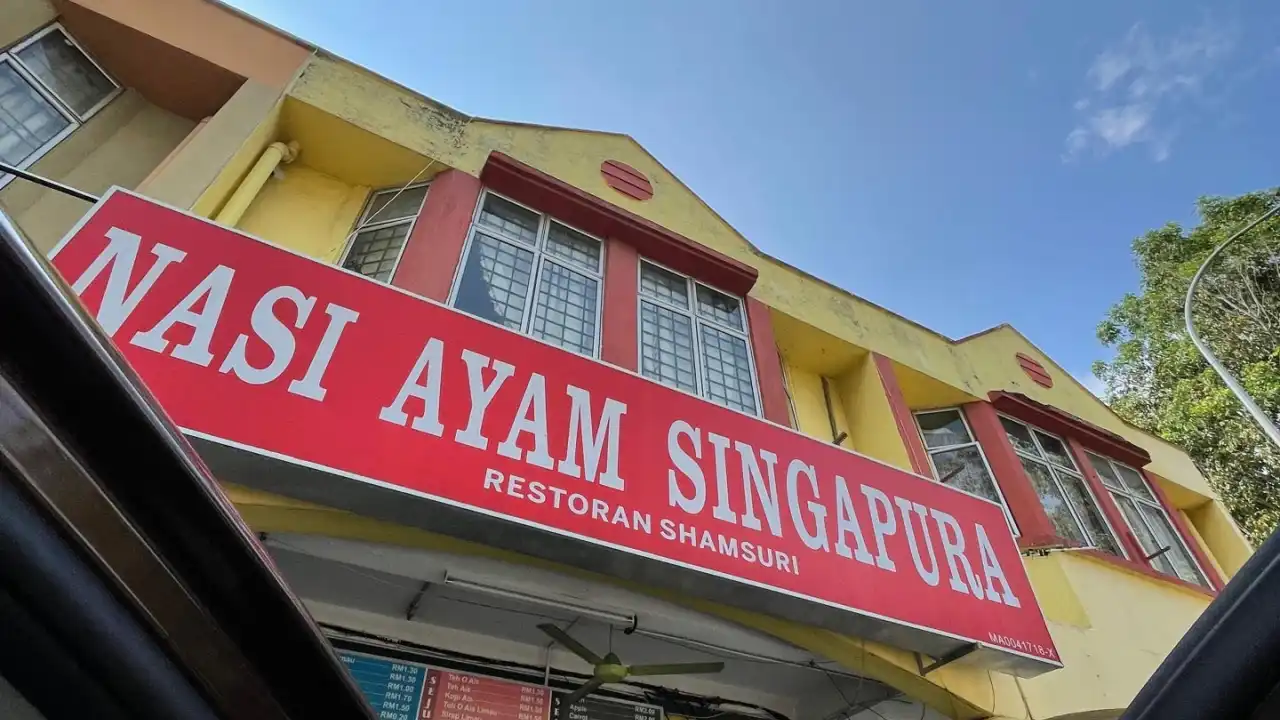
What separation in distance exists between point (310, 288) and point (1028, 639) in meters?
5.81

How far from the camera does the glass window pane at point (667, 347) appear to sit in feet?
20.9

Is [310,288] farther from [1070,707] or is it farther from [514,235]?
[1070,707]

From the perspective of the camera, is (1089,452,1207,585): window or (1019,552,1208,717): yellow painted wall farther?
(1089,452,1207,585): window

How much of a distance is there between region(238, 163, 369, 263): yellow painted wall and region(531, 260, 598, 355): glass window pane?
175 centimetres

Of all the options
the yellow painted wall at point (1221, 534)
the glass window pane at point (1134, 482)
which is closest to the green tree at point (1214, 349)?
the yellow painted wall at point (1221, 534)

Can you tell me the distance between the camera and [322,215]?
6219mm

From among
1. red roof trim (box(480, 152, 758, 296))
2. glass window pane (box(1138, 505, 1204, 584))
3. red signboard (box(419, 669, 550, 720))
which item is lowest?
red signboard (box(419, 669, 550, 720))

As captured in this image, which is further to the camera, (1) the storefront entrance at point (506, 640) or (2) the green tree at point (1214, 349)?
(2) the green tree at point (1214, 349)

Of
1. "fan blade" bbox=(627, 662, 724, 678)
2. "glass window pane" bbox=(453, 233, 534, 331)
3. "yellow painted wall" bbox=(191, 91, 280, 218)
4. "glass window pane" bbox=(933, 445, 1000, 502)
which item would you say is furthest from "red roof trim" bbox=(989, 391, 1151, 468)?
"yellow painted wall" bbox=(191, 91, 280, 218)

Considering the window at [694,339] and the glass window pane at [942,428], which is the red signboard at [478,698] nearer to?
the window at [694,339]

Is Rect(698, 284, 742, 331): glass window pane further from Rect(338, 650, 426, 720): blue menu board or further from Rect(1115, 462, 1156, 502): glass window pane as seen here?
Rect(1115, 462, 1156, 502): glass window pane

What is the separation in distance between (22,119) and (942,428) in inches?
379

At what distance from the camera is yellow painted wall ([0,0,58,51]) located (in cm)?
519

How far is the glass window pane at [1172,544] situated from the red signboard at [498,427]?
490cm
